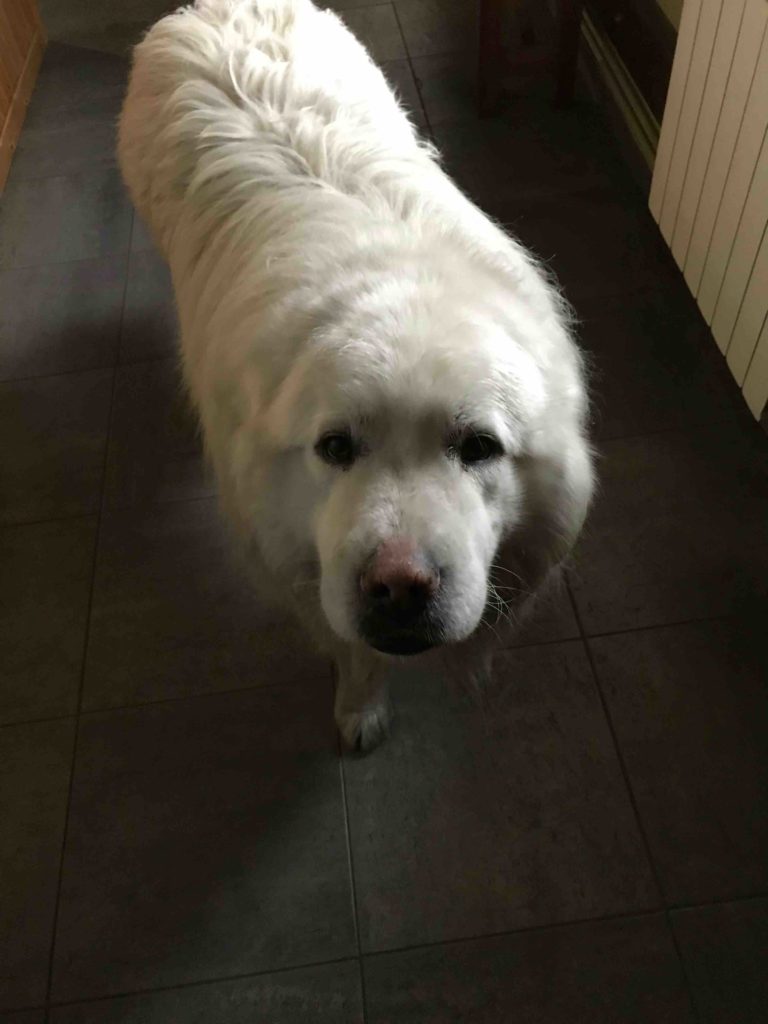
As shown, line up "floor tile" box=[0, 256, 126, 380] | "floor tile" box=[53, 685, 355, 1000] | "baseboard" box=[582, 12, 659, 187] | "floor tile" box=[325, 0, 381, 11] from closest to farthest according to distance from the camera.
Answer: "floor tile" box=[53, 685, 355, 1000] → "floor tile" box=[0, 256, 126, 380] → "baseboard" box=[582, 12, 659, 187] → "floor tile" box=[325, 0, 381, 11]

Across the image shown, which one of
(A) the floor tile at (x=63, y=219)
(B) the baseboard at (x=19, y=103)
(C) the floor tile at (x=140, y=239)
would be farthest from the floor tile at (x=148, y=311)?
(B) the baseboard at (x=19, y=103)

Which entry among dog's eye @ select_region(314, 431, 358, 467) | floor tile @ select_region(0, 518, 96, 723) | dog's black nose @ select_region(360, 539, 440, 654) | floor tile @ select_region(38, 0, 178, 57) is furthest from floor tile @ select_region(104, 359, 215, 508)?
floor tile @ select_region(38, 0, 178, 57)

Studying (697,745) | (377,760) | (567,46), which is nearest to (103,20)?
(567,46)

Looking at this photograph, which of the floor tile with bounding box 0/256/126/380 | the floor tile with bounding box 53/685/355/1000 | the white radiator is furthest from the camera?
the floor tile with bounding box 0/256/126/380

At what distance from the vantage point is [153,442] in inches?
84.0

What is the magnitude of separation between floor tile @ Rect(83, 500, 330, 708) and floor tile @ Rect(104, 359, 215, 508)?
0.06 metres

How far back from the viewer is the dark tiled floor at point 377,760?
1.37m

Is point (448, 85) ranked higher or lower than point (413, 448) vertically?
lower

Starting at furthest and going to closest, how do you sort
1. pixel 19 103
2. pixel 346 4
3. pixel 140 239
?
pixel 346 4
pixel 19 103
pixel 140 239

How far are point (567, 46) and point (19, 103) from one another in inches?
81.9

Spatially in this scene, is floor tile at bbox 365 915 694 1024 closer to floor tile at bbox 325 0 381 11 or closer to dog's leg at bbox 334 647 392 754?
dog's leg at bbox 334 647 392 754

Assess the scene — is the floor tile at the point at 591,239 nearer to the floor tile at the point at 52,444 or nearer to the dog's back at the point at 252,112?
the dog's back at the point at 252,112

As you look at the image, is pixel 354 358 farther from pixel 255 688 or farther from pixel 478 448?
pixel 255 688

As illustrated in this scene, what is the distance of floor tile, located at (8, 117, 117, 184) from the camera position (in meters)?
2.94
